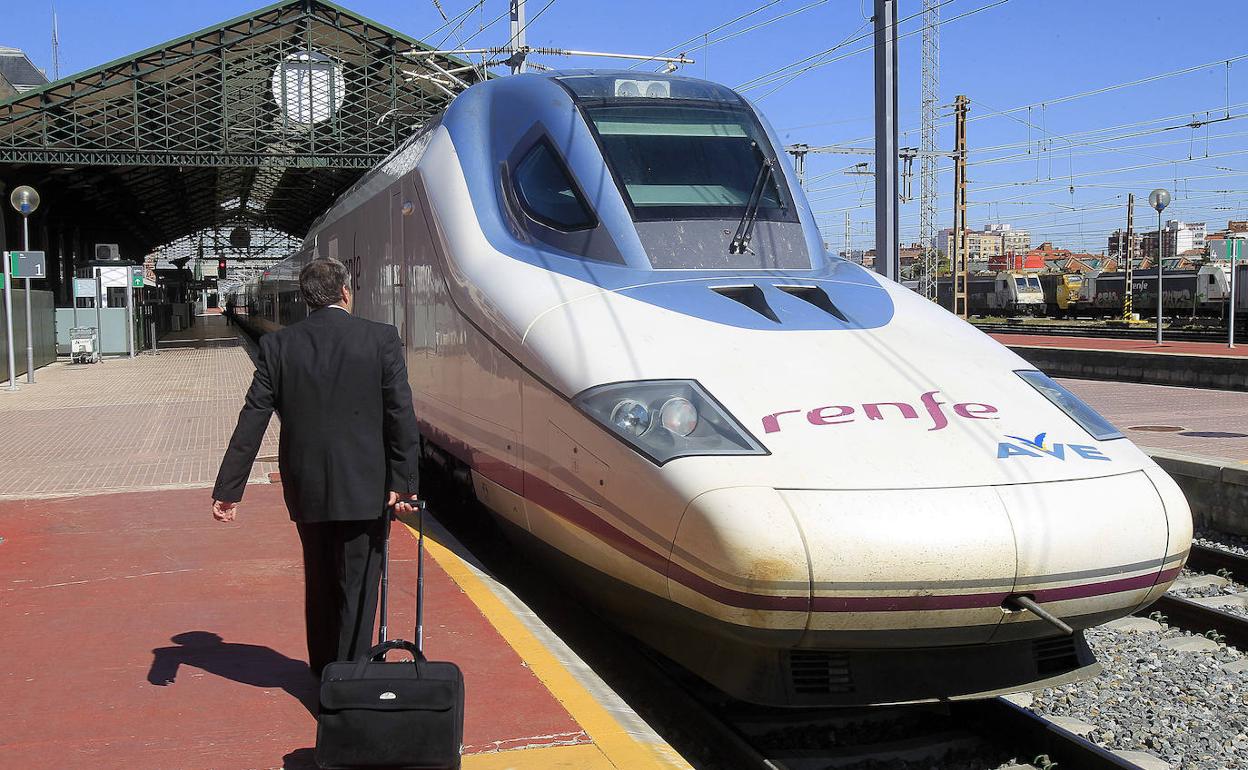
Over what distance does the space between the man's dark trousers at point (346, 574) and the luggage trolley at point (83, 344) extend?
26072 millimetres

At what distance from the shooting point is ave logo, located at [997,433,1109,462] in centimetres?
418

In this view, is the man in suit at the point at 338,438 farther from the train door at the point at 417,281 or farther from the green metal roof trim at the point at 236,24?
the green metal roof trim at the point at 236,24

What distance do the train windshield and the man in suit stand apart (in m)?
2.12

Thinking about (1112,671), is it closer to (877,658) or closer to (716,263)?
(877,658)

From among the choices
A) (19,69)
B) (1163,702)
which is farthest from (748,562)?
(19,69)

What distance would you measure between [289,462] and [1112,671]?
12.9 ft

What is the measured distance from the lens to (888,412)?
4332 mm

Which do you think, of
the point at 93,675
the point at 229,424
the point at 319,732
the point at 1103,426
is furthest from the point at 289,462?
the point at 229,424

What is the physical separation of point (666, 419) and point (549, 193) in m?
2.08

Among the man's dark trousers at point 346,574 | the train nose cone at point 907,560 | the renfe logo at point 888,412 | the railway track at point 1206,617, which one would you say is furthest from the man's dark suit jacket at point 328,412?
the railway track at point 1206,617

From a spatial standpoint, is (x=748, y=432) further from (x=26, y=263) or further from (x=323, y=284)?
(x=26, y=263)

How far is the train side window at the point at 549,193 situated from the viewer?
19.0 ft

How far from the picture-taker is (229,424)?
45.5 feet

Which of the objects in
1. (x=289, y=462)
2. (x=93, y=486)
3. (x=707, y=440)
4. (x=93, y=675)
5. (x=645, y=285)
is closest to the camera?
(x=289, y=462)
